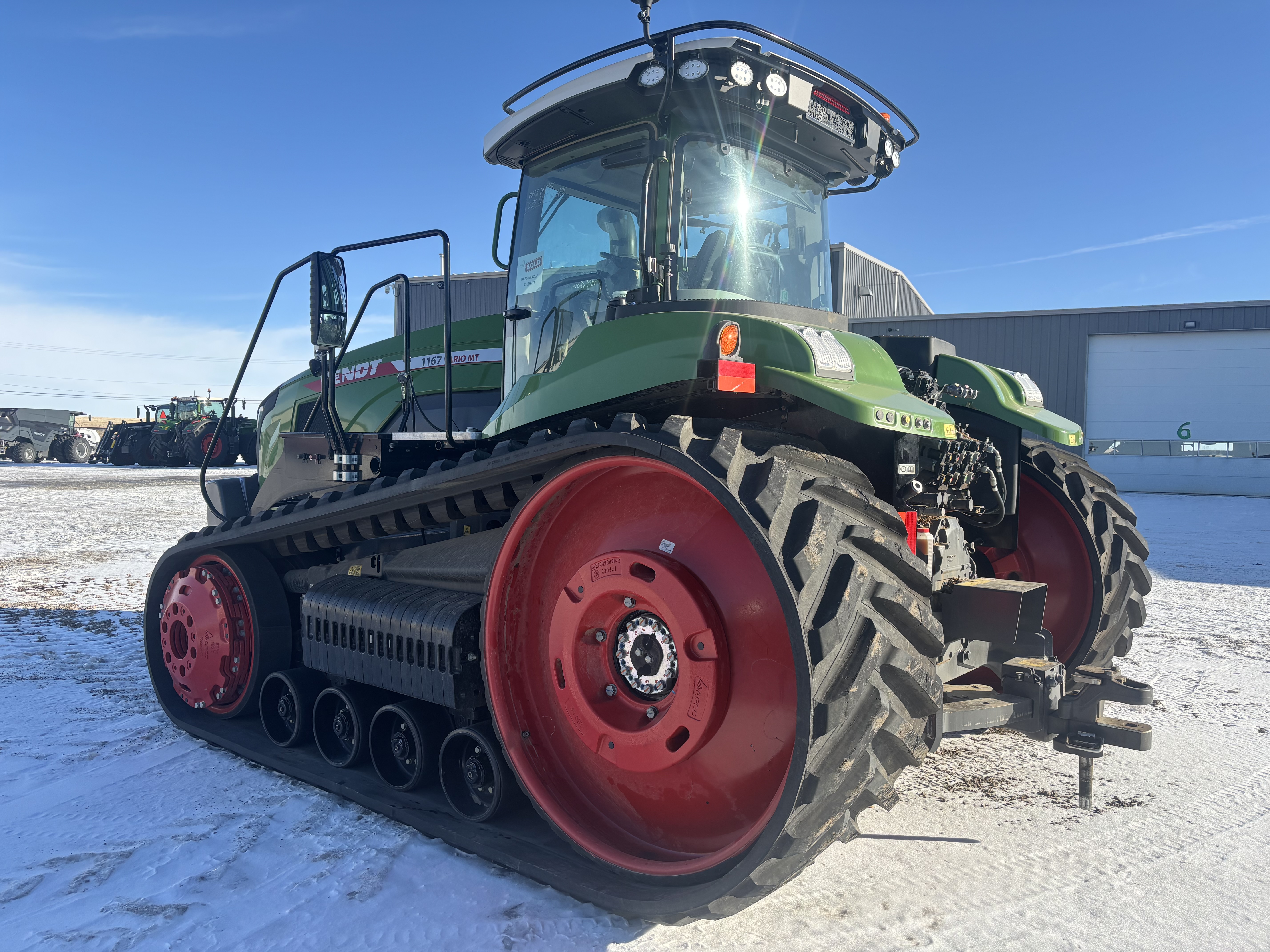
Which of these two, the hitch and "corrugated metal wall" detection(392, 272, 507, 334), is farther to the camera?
"corrugated metal wall" detection(392, 272, 507, 334)

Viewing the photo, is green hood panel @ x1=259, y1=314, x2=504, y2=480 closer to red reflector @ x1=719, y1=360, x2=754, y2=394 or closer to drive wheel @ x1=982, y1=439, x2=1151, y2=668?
red reflector @ x1=719, y1=360, x2=754, y2=394

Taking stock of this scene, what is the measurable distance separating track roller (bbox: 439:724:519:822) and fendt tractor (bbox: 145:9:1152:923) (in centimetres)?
2

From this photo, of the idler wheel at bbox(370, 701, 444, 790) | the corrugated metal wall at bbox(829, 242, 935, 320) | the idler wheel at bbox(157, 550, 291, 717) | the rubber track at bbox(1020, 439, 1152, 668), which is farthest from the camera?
the corrugated metal wall at bbox(829, 242, 935, 320)

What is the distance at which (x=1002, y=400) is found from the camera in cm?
394

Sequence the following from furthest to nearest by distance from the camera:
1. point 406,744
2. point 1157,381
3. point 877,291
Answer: point 877,291, point 1157,381, point 406,744

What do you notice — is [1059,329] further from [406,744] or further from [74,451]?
[74,451]

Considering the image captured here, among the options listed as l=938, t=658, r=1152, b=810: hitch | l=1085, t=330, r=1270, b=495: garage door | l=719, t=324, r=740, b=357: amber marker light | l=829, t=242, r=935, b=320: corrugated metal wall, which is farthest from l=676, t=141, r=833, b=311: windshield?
l=1085, t=330, r=1270, b=495: garage door

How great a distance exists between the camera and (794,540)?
7.53 feet

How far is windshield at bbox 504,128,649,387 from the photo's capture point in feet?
11.7

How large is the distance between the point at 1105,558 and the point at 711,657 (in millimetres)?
2424

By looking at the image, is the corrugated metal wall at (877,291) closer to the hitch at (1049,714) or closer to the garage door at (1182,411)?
the garage door at (1182,411)

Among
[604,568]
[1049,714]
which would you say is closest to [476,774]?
[604,568]

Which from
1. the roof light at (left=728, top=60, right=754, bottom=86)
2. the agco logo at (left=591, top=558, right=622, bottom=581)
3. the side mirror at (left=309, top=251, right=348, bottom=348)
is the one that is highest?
the roof light at (left=728, top=60, right=754, bottom=86)

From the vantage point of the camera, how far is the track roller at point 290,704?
4.18 metres
